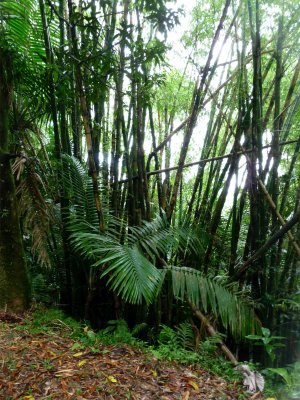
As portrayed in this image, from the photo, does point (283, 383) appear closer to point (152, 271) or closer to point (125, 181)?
point (152, 271)

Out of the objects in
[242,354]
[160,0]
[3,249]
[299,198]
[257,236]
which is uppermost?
[160,0]

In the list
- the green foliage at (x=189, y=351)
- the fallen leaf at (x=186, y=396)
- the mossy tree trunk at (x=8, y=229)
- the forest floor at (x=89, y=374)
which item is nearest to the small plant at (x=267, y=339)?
the green foliage at (x=189, y=351)

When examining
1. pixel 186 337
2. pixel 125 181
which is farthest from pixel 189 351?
pixel 125 181

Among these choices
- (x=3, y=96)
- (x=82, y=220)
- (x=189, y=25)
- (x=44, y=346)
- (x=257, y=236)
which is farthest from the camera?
(x=189, y=25)

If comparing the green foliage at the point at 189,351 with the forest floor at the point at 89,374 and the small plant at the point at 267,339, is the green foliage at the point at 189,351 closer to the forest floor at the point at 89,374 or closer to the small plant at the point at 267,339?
the forest floor at the point at 89,374

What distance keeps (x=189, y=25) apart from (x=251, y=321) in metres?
2.69

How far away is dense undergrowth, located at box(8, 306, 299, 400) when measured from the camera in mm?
2119

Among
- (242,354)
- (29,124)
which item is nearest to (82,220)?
(29,124)

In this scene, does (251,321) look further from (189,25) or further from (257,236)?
(189,25)

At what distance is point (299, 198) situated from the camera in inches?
115

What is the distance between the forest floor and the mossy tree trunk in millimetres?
225

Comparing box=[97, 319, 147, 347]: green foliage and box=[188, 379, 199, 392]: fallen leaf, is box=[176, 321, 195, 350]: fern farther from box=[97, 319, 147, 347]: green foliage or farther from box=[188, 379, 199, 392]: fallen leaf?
box=[188, 379, 199, 392]: fallen leaf

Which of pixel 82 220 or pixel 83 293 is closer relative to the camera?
pixel 82 220

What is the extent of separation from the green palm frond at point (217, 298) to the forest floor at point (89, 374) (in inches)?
15.7
